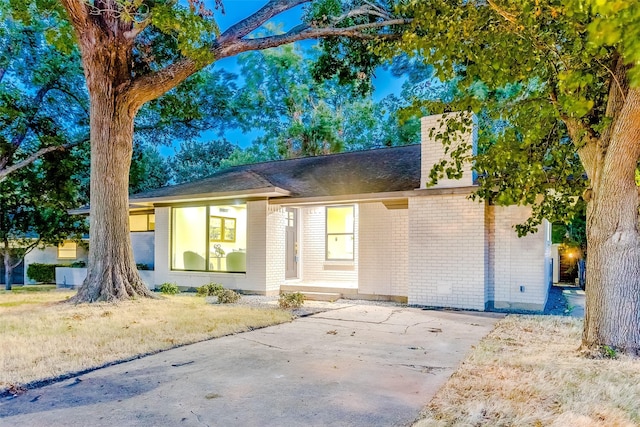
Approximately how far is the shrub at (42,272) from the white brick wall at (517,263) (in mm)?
18328

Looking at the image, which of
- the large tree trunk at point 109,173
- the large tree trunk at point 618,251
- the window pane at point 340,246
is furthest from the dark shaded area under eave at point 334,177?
the large tree trunk at point 618,251

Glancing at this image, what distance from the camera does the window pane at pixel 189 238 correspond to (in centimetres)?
1219

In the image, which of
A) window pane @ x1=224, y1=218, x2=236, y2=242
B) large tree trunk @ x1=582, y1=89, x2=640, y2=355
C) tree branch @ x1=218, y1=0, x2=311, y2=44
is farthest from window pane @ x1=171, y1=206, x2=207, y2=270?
large tree trunk @ x1=582, y1=89, x2=640, y2=355

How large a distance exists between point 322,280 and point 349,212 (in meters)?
2.17

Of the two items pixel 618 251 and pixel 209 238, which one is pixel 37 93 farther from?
pixel 618 251

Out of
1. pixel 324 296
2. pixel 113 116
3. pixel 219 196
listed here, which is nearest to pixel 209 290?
pixel 219 196

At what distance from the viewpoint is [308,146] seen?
22.7 meters

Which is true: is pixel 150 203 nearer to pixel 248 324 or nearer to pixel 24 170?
pixel 24 170

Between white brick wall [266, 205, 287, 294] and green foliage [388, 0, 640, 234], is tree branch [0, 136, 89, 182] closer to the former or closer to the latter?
white brick wall [266, 205, 287, 294]

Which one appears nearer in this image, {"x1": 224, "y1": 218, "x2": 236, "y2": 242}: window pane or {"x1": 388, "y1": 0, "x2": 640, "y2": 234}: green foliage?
{"x1": 388, "y1": 0, "x2": 640, "y2": 234}: green foliage

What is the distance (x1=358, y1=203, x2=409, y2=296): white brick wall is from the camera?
388 inches

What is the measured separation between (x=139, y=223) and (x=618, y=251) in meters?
14.0

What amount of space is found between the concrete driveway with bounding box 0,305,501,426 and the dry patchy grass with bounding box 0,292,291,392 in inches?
14.0

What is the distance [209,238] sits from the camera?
11.9 meters
